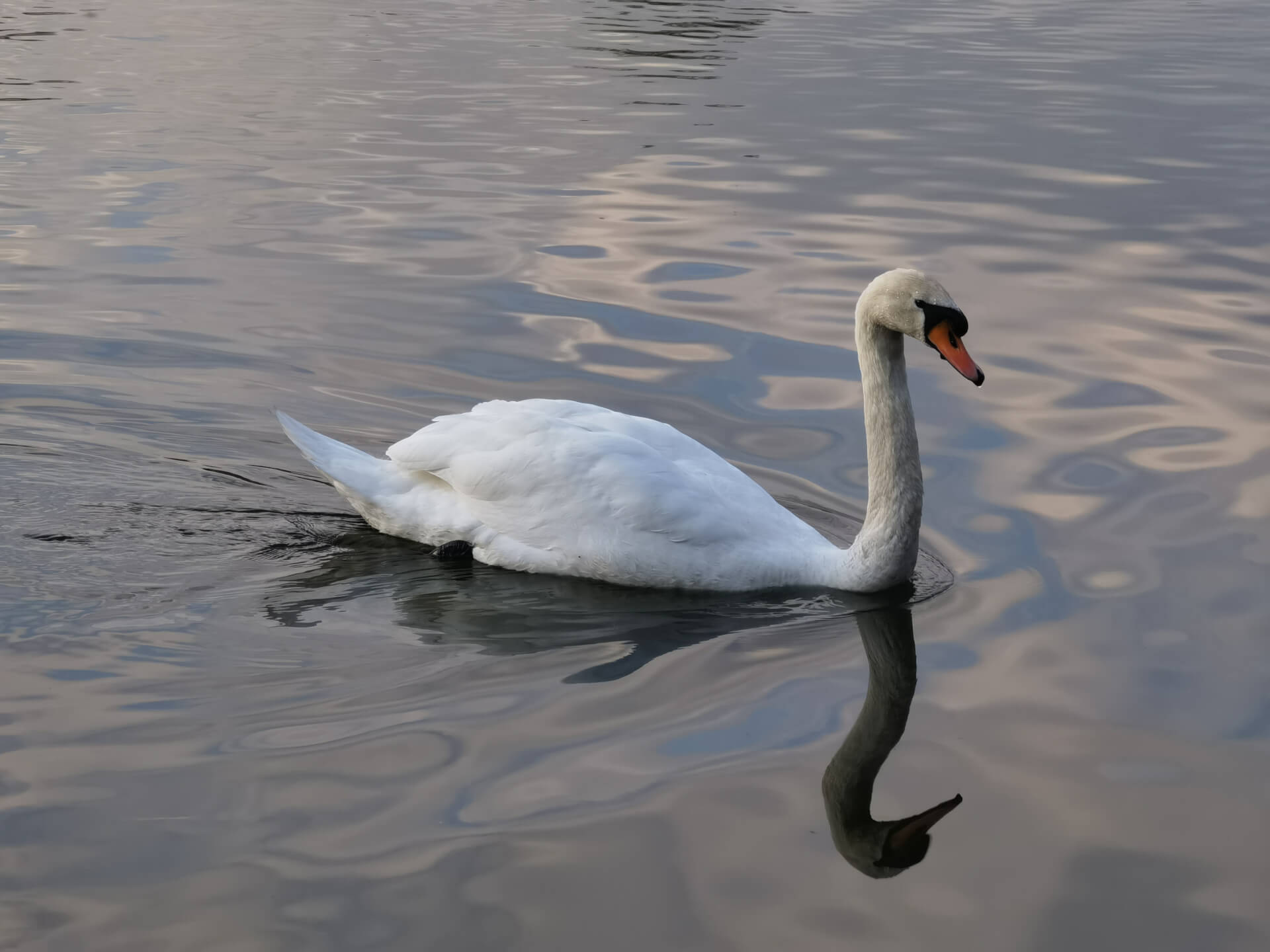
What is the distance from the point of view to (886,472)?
22.5 feet

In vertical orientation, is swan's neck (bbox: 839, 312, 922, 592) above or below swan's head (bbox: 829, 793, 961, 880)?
above

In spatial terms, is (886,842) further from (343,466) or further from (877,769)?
(343,466)

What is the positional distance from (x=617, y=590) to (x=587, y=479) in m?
0.50

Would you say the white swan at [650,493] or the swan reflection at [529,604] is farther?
the white swan at [650,493]

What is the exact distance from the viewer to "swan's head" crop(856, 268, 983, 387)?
6555 millimetres

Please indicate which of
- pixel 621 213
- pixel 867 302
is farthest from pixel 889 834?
pixel 621 213

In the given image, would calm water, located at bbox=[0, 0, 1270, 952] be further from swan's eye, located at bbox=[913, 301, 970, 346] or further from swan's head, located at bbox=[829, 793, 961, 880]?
swan's eye, located at bbox=[913, 301, 970, 346]

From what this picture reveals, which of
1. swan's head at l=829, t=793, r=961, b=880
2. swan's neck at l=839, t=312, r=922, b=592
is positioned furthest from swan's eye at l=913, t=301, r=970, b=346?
swan's head at l=829, t=793, r=961, b=880

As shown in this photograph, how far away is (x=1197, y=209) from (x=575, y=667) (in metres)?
10.0

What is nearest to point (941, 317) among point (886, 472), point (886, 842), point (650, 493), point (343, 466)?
point (886, 472)

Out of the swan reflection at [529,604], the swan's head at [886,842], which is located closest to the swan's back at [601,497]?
the swan reflection at [529,604]

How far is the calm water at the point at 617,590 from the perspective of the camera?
14.7ft

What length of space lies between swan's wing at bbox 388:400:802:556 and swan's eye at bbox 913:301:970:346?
1.08 metres

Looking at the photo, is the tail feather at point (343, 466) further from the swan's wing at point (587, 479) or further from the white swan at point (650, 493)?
the swan's wing at point (587, 479)
